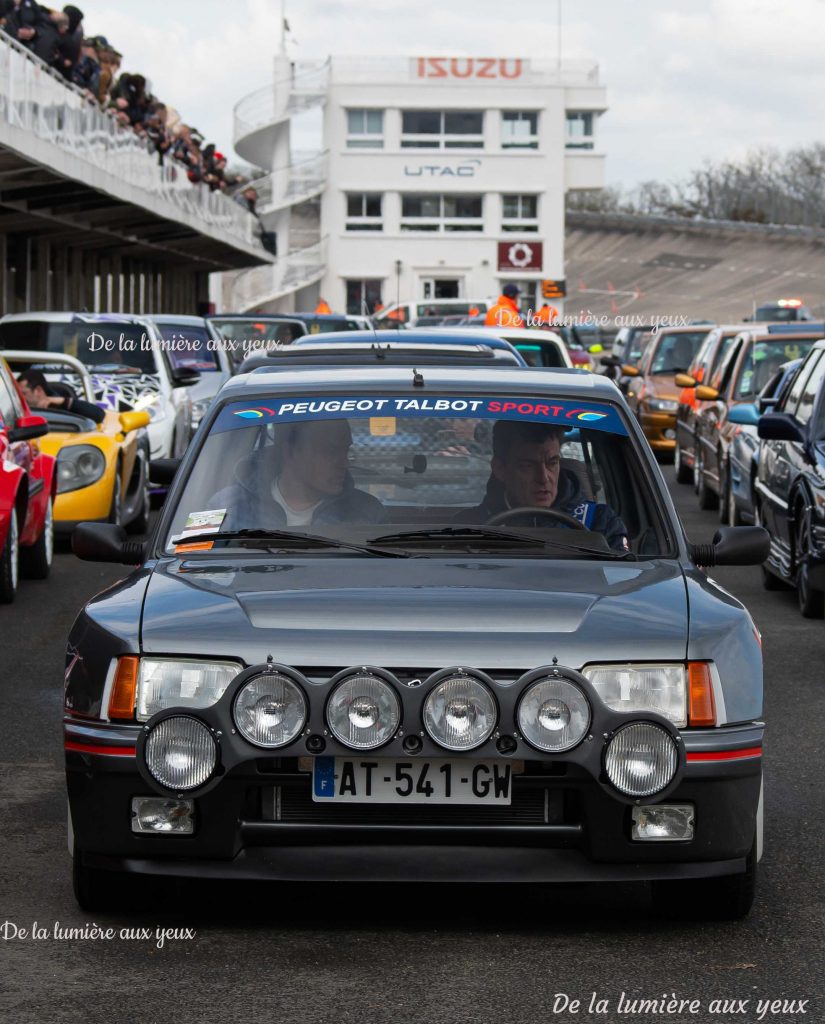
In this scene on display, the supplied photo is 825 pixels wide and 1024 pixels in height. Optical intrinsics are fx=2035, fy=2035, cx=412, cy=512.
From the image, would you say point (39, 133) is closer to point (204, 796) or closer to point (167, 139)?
point (167, 139)

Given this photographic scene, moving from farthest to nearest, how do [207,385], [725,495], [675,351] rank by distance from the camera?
1. [675,351]
2. [207,385]
3. [725,495]

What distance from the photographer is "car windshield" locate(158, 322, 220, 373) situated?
2334 cm

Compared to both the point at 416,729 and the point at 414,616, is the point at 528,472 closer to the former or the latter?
the point at 414,616

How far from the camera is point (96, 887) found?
5094mm

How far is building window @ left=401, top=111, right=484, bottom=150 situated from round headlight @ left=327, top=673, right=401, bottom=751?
94.2m

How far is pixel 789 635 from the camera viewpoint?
10938mm

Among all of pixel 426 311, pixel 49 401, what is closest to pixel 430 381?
pixel 49 401

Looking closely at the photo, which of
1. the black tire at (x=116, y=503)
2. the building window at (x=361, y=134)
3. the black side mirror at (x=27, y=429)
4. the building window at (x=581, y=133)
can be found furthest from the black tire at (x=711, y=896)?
the building window at (x=581, y=133)

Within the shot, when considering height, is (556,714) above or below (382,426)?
below

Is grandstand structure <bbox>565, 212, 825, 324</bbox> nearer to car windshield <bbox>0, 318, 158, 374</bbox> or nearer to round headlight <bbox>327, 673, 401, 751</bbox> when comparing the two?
car windshield <bbox>0, 318, 158, 374</bbox>

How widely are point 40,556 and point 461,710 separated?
867cm

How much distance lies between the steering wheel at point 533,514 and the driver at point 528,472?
0.04 meters

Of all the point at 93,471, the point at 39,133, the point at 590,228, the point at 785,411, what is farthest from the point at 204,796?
the point at 590,228

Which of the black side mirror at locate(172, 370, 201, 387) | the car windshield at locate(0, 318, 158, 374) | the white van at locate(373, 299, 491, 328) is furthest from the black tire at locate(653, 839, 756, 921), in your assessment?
the white van at locate(373, 299, 491, 328)
